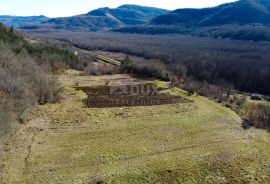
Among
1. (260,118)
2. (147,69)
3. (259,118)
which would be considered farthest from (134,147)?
(147,69)

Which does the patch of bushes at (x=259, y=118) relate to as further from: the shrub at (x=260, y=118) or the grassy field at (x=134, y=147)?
the grassy field at (x=134, y=147)

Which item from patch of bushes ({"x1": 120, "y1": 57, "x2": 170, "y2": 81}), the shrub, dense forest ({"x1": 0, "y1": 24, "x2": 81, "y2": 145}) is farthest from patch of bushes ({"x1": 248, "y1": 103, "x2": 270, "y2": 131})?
dense forest ({"x1": 0, "y1": 24, "x2": 81, "y2": 145})

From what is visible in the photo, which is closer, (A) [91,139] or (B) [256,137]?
(A) [91,139]

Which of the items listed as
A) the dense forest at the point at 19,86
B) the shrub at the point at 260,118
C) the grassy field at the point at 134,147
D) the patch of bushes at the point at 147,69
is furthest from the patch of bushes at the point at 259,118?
the dense forest at the point at 19,86

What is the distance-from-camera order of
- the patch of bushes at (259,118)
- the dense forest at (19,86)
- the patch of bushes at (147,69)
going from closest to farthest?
the dense forest at (19,86), the patch of bushes at (259,118), the patch of bushes at (147,69)

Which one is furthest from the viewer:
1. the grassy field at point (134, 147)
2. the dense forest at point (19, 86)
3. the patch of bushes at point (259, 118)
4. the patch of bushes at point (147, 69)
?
the patch of bushes at point (147, 69)

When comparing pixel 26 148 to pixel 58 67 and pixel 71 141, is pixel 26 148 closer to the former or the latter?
pixel 71 141

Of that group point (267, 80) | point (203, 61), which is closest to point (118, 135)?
point (267, 80)

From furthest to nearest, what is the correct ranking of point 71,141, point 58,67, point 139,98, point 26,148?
point 58,67 < point 139,98 < point 71,141 < point 26,148

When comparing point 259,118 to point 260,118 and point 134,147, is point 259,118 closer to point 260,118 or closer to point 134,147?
point 260,118
